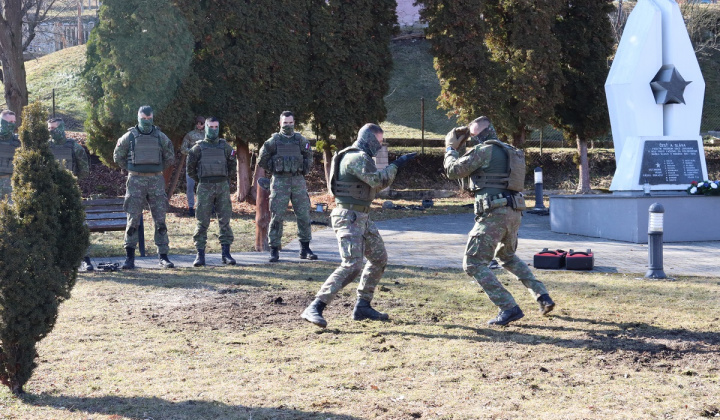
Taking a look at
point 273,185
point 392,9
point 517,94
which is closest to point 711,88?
point 517,94

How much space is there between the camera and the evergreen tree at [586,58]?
2475 centimetres

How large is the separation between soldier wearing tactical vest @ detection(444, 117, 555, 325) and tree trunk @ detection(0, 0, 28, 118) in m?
16.9

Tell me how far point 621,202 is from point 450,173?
777 cm

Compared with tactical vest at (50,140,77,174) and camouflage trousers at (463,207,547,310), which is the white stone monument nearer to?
camouflage trousers at (463,207,547,310)

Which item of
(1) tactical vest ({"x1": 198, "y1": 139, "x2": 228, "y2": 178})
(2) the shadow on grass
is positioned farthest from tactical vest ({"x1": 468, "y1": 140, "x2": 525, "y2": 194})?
(1) tactical vest ({"x1": 198, "y1": 139, "x2": 228, "y2": 178})

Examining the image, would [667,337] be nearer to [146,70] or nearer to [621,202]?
[621,202]

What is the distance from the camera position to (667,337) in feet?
23.3

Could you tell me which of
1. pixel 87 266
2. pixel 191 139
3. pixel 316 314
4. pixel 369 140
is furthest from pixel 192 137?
pixel 316 314

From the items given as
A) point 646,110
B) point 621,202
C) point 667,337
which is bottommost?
point 667,337

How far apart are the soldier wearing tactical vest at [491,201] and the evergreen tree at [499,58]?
15290 millimetres

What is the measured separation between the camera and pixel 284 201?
11.8m

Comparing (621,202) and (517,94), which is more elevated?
(517,94)

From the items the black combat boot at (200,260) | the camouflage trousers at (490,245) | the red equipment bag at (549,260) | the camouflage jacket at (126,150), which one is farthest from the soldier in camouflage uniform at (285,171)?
the camouflage trousers at (490,245)

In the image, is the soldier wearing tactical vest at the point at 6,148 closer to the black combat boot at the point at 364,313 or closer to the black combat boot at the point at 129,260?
the black combat boot at the point at 129,260
